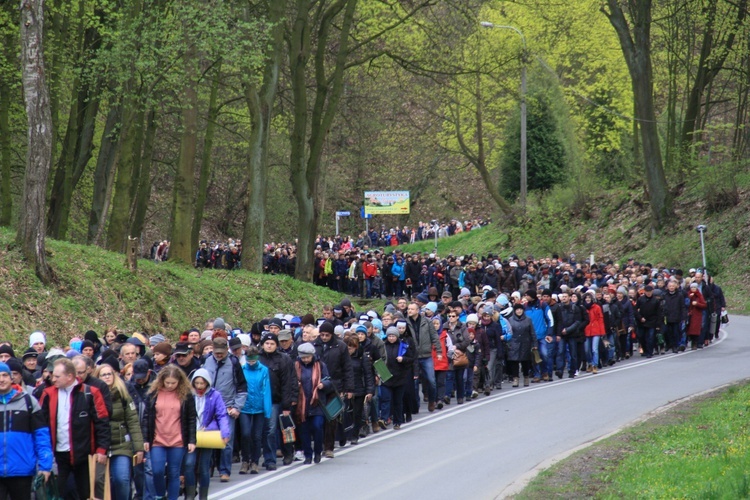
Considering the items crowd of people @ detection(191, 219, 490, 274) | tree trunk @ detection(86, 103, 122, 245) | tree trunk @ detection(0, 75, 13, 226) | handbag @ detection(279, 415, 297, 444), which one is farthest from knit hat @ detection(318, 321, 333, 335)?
crowd of people @ detection(191, 219, 490, 274)

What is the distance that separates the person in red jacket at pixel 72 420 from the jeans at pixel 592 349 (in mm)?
14496

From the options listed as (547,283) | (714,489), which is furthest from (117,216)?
(714,489)

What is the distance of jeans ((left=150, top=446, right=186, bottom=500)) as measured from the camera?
34.6 feet

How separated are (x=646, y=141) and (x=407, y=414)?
944 inches

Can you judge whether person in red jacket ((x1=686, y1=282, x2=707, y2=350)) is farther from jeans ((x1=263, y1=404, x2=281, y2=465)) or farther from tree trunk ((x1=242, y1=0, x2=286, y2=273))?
jeans ((x1=263, y1=404, x2=281, y2=465))

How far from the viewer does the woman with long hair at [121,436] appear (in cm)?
992

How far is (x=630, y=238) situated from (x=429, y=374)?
27.2m

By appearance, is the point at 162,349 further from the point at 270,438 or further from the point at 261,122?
the point at 261,122

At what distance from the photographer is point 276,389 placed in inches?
521

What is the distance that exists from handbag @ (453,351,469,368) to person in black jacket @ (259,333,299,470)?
5.29 metres

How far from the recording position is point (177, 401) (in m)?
10.5

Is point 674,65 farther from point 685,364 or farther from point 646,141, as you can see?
point 685,364

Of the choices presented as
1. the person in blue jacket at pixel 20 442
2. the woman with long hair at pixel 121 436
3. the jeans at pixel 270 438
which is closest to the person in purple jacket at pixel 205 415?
the woman with long hair at pixel 121 436

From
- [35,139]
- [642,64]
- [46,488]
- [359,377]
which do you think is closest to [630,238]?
[642,64]
